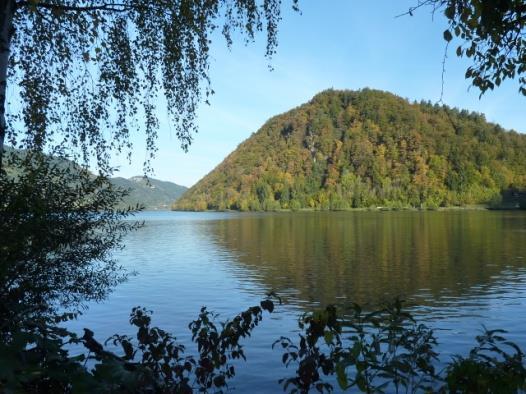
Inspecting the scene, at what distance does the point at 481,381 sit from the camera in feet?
14.6

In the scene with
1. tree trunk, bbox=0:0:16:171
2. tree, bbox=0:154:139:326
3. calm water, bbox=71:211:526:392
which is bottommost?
calm water, bbox=71:211:526:392

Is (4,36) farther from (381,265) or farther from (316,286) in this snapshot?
(381,265)

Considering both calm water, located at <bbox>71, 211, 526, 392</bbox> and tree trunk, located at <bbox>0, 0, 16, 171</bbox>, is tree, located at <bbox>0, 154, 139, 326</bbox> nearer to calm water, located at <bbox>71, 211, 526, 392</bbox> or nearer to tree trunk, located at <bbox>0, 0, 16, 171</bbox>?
tree trunk, located at <bbox>0, 0, 16, 171</bbox>

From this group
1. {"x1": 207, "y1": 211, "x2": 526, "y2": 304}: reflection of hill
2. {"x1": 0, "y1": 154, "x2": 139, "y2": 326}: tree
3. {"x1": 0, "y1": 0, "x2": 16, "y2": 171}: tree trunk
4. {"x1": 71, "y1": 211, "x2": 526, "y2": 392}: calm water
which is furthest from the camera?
{"x1": 207, "y1": 211, "x2": 526, "y2": 304}: reflection of hill

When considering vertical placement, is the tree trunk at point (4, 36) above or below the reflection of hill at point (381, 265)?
above

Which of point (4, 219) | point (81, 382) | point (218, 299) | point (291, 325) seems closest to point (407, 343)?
point (81, 382)

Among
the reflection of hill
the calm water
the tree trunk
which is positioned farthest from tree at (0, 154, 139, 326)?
the reflection of hill

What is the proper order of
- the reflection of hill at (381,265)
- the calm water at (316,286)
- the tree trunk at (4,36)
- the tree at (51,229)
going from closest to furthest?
the tree trunk at (4,36) < the tree at (51,229) < the calm water at (316,286) < the reflection of hill at (381,265)

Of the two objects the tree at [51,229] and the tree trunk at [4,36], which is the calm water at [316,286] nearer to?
the tree at [51,229]

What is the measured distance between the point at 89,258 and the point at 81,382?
6.44 m

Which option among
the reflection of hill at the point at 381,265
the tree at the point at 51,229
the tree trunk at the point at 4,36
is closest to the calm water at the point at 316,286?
the reflection of hill at the point at 381,265

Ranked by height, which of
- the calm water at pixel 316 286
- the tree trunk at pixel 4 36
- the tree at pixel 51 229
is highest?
the tree trunk at pixel 4 36

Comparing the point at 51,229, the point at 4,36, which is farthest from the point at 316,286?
the point at 4,36

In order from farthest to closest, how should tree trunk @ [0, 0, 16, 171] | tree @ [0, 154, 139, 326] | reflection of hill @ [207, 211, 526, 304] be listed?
1. reflection of hill @ [207, 211, 526, 304]
2. tree @ [0, 154, 139, 326]
3. tree trunk @ [0, 0, 16, 171]
